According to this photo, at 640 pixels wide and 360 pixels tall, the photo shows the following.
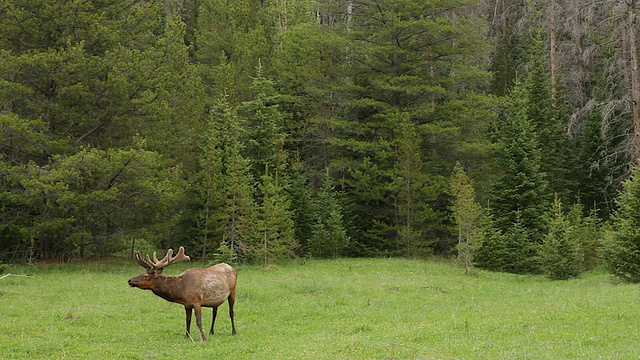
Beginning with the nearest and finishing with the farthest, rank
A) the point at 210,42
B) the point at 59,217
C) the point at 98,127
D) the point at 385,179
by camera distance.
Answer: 1. the point at 59,217
2. the point at 98,127
3. the point at 385,179
4. the point at 210,42

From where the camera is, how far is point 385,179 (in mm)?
29891

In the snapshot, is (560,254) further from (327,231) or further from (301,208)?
(301,208)

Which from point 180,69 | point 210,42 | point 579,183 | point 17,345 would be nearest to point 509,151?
point 579,183

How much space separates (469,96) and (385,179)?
6.09m

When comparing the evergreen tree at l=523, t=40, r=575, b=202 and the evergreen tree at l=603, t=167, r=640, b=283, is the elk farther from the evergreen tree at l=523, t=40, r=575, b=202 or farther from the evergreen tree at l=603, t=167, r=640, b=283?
the evergreen tree at l=523, t=40, r=575, b=202

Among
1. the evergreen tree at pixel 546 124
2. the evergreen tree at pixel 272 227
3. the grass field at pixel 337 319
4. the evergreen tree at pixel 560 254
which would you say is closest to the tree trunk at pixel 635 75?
the evergreen tree at pixel 546 124

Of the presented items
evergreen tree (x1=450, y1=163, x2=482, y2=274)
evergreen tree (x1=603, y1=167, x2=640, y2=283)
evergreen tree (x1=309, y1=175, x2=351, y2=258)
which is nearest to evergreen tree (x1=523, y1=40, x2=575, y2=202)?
evergreen tree (x1=450, y1=163, x2=482, y2=274)

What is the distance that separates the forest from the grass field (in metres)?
2.82

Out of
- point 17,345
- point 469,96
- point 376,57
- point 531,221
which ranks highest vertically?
point 376,57

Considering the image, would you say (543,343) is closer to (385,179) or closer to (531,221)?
(531,221)

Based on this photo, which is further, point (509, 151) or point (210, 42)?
point (210, 42)

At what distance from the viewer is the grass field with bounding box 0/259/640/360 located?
9.82 meters

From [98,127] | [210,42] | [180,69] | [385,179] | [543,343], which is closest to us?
[543,343]

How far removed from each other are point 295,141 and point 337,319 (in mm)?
19796
